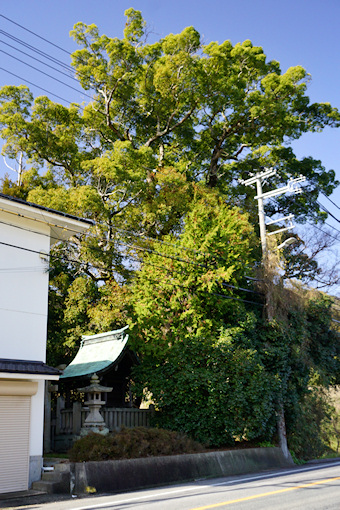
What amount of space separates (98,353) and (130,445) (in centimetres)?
622

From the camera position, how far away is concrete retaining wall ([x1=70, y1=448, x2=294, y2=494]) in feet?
39.1

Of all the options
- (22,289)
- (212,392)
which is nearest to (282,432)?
(212,392)

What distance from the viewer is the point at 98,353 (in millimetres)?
19219

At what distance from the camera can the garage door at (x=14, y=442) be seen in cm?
1216

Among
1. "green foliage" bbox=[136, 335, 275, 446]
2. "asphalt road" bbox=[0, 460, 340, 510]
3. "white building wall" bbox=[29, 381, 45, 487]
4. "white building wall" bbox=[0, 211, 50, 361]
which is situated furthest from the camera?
"green foliage" bbox=[136, 335, 275, 446]

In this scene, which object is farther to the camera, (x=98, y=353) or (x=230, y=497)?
(x=98, y=353)

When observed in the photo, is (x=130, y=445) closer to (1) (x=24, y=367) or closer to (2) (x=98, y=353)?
(1) (x=24, y=367)

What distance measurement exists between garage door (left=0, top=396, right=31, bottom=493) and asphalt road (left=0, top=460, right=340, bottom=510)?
67.6 inches

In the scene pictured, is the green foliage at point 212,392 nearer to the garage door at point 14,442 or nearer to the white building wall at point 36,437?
the white building wall at point 36,437

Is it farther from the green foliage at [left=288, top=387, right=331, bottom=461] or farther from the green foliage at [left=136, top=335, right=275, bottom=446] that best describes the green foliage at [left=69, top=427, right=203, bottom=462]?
the green foliage at [left=288, top=387, right=331, bottom=461]

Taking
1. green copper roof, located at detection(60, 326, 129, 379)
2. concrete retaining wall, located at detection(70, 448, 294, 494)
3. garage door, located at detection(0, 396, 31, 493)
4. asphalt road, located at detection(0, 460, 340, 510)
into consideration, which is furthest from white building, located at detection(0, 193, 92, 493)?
green copper roof, located at detection(60, 326, 129, 379)

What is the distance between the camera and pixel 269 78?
30453mm

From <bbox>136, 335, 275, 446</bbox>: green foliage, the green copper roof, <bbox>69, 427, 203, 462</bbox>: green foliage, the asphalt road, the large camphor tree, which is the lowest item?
the asphalt road

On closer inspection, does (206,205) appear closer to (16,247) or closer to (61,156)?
(61,156)
